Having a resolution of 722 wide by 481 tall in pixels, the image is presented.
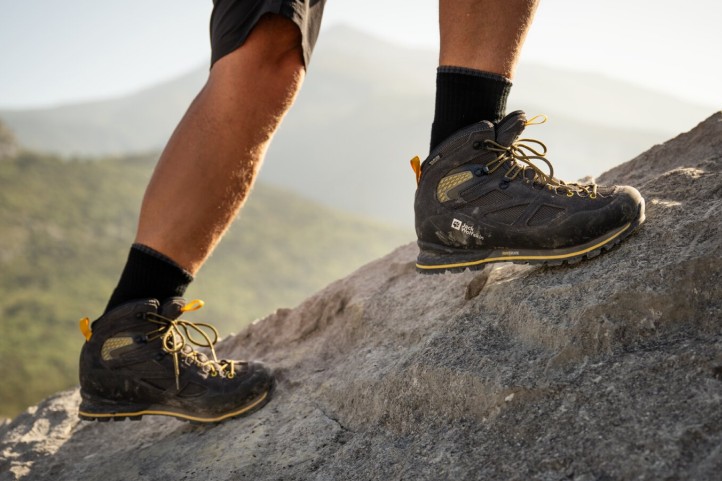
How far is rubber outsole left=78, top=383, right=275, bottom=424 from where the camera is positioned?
2074 millimetres

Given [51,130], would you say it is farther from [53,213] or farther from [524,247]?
[524,247]

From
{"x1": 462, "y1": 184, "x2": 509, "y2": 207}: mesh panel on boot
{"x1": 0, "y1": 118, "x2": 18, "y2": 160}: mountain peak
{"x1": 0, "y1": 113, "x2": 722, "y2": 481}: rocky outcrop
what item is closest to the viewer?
{"x1": 0, "y1": 113, "x2": 722, "y2": 481}: rocky outcrop

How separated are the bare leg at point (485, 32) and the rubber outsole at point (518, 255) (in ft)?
1.75

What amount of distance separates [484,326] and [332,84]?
112m

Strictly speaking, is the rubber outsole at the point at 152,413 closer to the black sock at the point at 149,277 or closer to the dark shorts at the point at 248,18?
the black sock at the point at 149,277

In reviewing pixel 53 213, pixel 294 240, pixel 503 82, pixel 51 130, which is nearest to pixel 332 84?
pixel 51 130

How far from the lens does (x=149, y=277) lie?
6.49 ft

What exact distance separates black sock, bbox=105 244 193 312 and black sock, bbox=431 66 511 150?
945mm

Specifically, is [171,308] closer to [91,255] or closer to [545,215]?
[545,215]

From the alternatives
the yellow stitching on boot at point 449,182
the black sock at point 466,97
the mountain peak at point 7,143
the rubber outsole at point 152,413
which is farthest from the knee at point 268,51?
the mountain peak at point 7,143

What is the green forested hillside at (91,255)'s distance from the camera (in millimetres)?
23438

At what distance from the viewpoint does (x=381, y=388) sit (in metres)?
1.82

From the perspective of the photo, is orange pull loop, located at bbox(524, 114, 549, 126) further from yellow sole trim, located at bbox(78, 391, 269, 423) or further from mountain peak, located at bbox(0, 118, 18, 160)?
mountain peak, located at bbox(0, 118, 18, 160)

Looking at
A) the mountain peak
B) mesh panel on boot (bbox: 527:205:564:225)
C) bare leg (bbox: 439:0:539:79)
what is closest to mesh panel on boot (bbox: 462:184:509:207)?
mesh panel on boot (bbox: 527:205:564:225)
